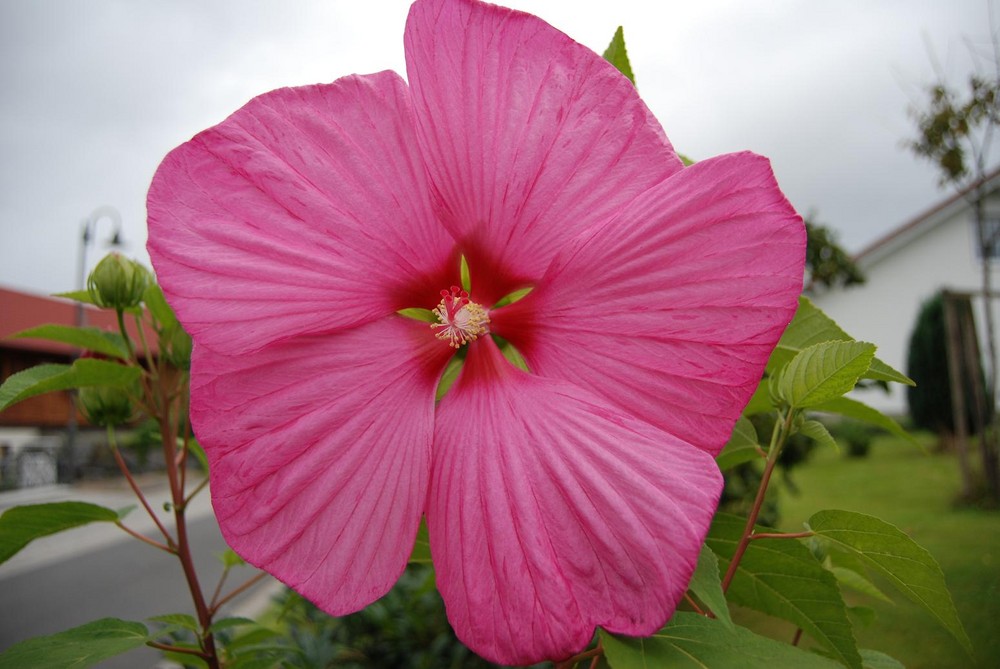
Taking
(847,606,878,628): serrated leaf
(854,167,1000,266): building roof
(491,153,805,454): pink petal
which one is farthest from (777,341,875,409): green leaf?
(854,167,1000,266): building roof

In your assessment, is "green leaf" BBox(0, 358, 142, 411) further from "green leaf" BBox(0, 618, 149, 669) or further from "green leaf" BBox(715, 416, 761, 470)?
"green leaf" BBox(715, 416, 761, 470)

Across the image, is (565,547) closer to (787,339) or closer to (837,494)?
(787,339)

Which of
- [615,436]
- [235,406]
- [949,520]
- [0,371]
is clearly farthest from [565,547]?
[0,371]

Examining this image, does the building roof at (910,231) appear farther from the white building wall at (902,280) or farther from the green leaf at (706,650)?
the green leaf at (706,650)

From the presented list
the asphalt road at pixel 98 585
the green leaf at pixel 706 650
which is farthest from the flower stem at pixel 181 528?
the asphalt road at pixel 98 585

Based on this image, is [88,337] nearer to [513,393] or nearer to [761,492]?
[513,393]

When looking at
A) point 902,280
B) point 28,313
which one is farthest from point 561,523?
point 902,280

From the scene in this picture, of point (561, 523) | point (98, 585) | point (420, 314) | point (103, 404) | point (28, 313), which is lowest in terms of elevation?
point (98, 585)
